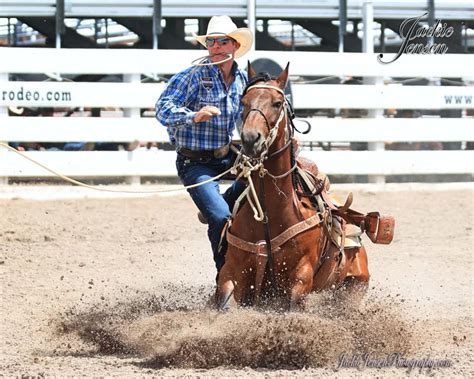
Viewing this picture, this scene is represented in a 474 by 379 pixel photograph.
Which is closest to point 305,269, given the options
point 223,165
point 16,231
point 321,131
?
point 223,165

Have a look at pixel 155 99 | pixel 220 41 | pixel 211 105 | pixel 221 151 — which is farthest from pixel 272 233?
pixel 155 99

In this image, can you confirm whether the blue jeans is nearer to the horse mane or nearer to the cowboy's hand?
the cowboy's hand

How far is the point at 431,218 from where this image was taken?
993 cm

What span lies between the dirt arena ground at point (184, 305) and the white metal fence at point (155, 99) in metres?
0.65

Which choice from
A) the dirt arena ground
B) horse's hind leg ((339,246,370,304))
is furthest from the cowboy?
horse's hind leg ((339,246,370,304))

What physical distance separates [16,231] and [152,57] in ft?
10.8

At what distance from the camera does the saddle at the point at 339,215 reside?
17.1ft

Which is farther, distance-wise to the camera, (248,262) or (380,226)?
(380,226)

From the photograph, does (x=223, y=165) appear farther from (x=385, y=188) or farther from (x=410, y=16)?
(x=410, y=16)

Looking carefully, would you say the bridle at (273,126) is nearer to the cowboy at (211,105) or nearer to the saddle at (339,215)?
the saddle at (339,215)

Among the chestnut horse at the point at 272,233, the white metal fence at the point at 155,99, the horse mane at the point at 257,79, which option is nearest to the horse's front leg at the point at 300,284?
the chestnut horse at the point at 272,233
